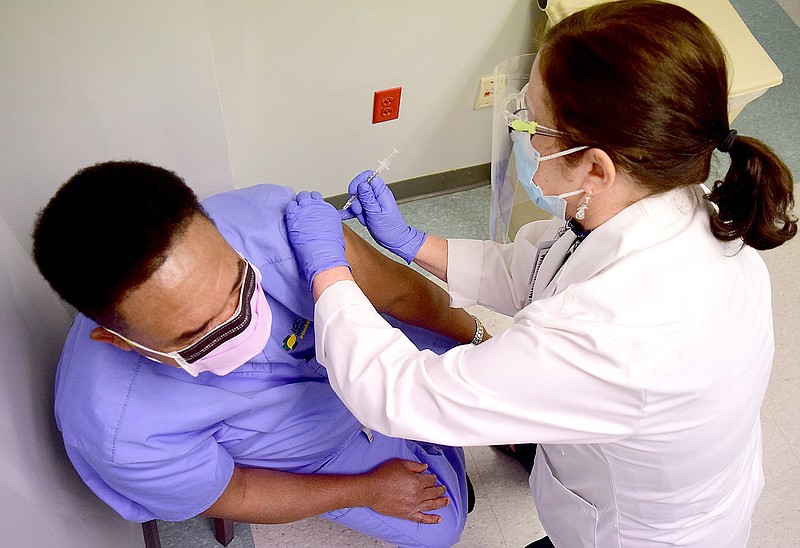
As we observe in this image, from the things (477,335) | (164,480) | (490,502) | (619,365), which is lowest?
(490,502)

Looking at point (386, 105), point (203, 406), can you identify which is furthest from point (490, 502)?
point (386, 105)

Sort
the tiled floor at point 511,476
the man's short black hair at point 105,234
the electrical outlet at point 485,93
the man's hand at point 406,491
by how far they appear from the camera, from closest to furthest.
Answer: the man's short black hair at point 105,234, the man's hand at point 406,491, the tiled floor at point 511,476, the electrical outlet at point 485,93

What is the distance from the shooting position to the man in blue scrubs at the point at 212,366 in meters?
0.90

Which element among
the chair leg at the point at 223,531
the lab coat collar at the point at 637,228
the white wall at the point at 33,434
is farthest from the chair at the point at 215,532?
the lab coat collar at the point at 637,228

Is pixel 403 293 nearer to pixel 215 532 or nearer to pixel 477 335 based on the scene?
pixel 477 335

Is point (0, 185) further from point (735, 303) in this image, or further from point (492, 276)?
point (735, 303)

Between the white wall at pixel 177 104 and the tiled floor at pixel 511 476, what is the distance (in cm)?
27

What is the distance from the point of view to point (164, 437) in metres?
1.09

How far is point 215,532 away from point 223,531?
0.05 meters

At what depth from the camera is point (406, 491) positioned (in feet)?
4.91

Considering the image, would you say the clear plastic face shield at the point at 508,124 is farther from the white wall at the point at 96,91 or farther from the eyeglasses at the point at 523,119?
the white wall at the point at 96,91

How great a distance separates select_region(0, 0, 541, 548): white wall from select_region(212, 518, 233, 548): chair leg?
19cm

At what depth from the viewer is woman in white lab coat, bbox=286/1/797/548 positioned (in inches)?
37.4

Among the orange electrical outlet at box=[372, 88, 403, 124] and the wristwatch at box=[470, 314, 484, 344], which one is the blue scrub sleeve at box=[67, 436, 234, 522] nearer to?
the wristwatch at box=[470, 314, 484, 344]
